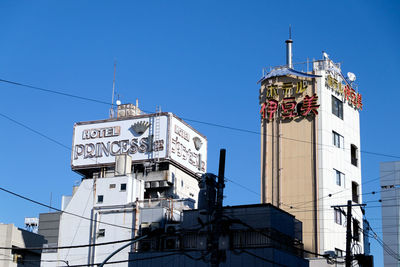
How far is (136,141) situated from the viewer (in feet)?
293

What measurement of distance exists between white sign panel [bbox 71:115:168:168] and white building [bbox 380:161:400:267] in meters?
74.2

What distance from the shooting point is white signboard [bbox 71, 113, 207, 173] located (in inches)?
3452

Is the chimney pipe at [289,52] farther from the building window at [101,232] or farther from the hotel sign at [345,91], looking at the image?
the building window at [101,232]

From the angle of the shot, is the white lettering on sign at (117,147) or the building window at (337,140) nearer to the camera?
the building window at (337,140)

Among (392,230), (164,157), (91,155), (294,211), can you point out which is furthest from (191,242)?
(392,230)

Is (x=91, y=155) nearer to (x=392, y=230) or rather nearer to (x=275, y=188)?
(x=275, y=188)

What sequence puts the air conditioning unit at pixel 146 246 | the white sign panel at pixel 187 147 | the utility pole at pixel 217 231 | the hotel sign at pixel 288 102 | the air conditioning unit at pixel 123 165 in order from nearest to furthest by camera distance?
the utility pole at pixel 217 231 < the air conditioning unit at pixel 146 246 < the hotel sign at pixel 288 102 < the air conditioning unit at pixel 123 165 < the white sign panel at pixel 187 147

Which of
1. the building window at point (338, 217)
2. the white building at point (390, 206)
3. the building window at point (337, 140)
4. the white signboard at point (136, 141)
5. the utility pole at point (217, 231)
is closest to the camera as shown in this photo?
the utility pole at point (217, 231)

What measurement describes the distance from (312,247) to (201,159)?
27348 millimetres

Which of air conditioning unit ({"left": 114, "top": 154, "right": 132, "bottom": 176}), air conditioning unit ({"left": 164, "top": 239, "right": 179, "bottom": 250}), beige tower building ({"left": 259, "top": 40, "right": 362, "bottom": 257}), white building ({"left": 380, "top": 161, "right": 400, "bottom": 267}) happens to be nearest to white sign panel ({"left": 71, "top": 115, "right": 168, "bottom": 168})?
air conditioning unit ({"left": 114, "top": 154, "right": 132, "bottom": 176})

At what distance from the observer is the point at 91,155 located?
90688 millimetres

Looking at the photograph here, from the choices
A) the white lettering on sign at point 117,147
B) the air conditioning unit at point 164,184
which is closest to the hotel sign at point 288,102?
the air conditioning unit at point 164,184

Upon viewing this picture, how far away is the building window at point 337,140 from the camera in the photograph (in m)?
79.2

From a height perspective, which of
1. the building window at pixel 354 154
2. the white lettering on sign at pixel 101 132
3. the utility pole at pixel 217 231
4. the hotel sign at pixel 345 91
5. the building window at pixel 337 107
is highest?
the hotel sign at pixel 345 91
